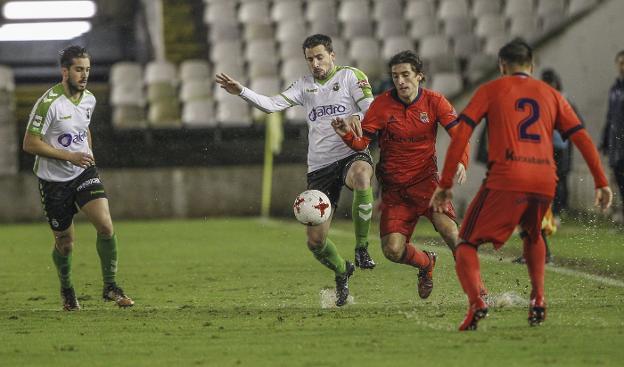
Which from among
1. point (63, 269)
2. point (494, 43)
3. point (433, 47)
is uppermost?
point (494, 43)

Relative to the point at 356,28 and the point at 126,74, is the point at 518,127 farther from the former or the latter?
the point at 356,28

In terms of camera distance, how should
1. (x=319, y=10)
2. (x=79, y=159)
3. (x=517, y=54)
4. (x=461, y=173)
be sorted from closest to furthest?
(x=517, y=54)
(x=461, y=173)
(x=79, y=159)
(x=319, y=10)

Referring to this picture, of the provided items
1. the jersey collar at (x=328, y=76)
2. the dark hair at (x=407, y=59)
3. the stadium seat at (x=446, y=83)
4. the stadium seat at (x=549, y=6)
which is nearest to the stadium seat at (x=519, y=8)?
the stadium seat at (x=549, y=6)

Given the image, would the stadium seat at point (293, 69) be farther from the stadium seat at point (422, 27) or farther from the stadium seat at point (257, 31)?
the stadium seat at point (422, 27)

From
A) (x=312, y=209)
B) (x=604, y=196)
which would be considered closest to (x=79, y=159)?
(x=312, y=209)

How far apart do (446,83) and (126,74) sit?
519 centimetres

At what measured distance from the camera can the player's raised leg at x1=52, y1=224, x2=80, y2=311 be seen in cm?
916

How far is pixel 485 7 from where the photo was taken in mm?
22281

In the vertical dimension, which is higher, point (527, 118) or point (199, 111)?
point (199, 111)

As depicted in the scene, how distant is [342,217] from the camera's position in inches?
776

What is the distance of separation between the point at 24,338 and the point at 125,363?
1.33 meters

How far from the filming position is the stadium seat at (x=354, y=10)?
73.4ft

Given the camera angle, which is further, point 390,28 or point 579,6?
point 390,28

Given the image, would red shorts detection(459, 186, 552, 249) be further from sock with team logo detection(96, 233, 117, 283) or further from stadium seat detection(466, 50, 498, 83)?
stadium seat detection(466, 50, 498, 83)
